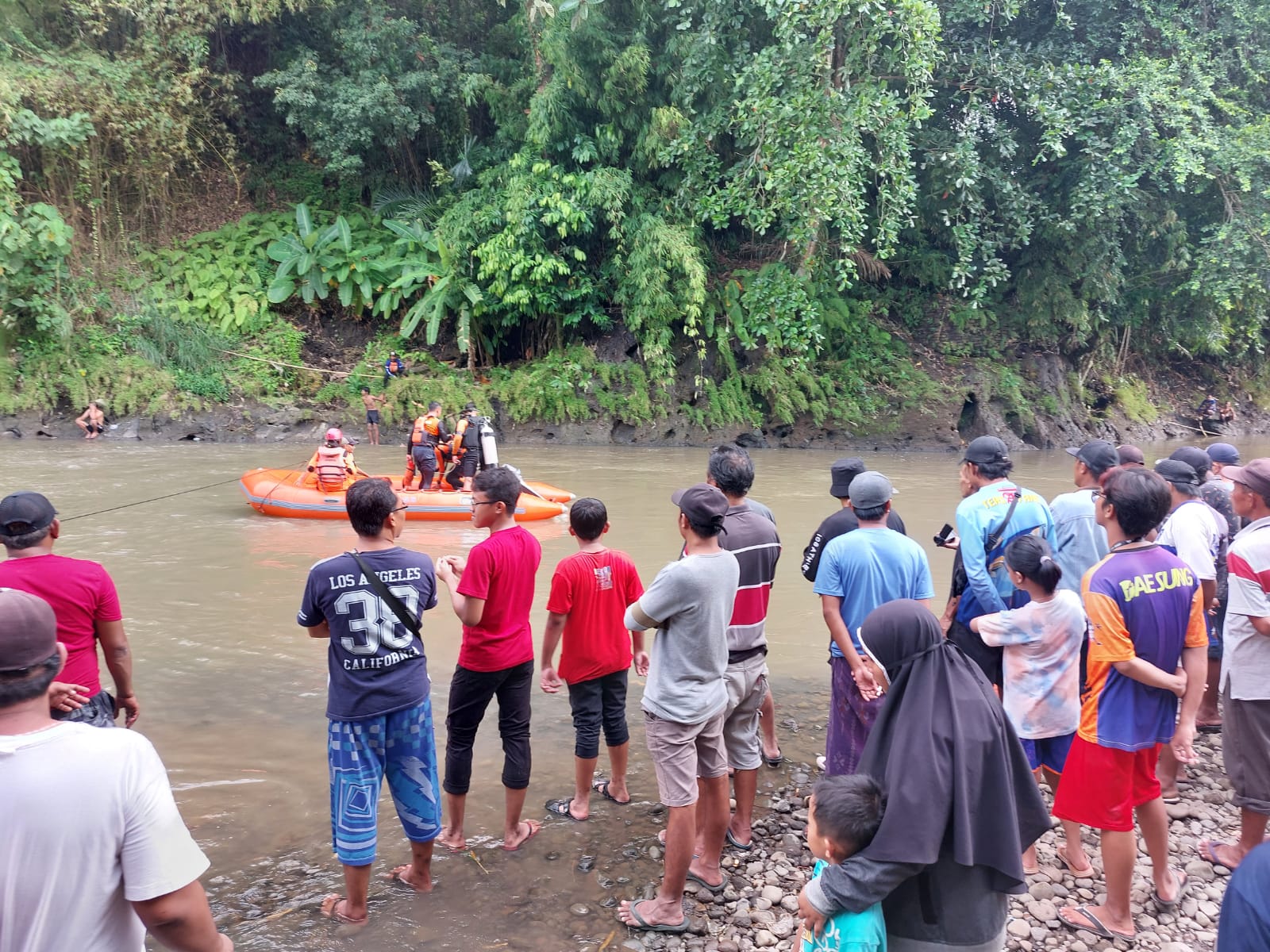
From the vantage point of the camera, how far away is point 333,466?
12.1m

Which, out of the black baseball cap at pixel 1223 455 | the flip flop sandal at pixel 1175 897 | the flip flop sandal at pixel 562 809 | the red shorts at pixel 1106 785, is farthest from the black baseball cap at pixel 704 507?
the black baseball cap at pixel 1223 455

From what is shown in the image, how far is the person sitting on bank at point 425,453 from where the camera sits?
40.8 feet

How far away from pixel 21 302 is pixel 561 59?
12.7m

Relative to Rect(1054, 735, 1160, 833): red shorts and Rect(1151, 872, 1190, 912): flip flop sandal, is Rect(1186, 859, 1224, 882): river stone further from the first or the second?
Rect(1054, 735, 1160, 833): red shorts

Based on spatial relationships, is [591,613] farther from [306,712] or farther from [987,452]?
[306,712]

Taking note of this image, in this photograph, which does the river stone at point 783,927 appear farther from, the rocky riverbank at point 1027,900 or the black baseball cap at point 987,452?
the black baseball cap at point 987,452

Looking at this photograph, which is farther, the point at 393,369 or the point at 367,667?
the point at 393,369

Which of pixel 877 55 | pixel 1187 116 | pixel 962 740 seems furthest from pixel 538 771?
pixel 1187 116

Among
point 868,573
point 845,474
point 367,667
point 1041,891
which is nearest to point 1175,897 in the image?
point 1041,891

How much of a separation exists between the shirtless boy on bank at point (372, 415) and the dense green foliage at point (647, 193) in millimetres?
734

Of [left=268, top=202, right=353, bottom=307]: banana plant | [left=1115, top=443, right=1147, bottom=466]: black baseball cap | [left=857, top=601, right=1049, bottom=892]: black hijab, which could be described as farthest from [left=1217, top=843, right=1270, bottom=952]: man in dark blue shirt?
[left=268, top=202, right=353, bottom=307]: banana plant

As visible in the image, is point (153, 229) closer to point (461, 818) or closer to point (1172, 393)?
point (461, 818)

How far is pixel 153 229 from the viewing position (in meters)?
22.2

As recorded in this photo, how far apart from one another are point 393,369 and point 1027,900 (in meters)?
18.4
